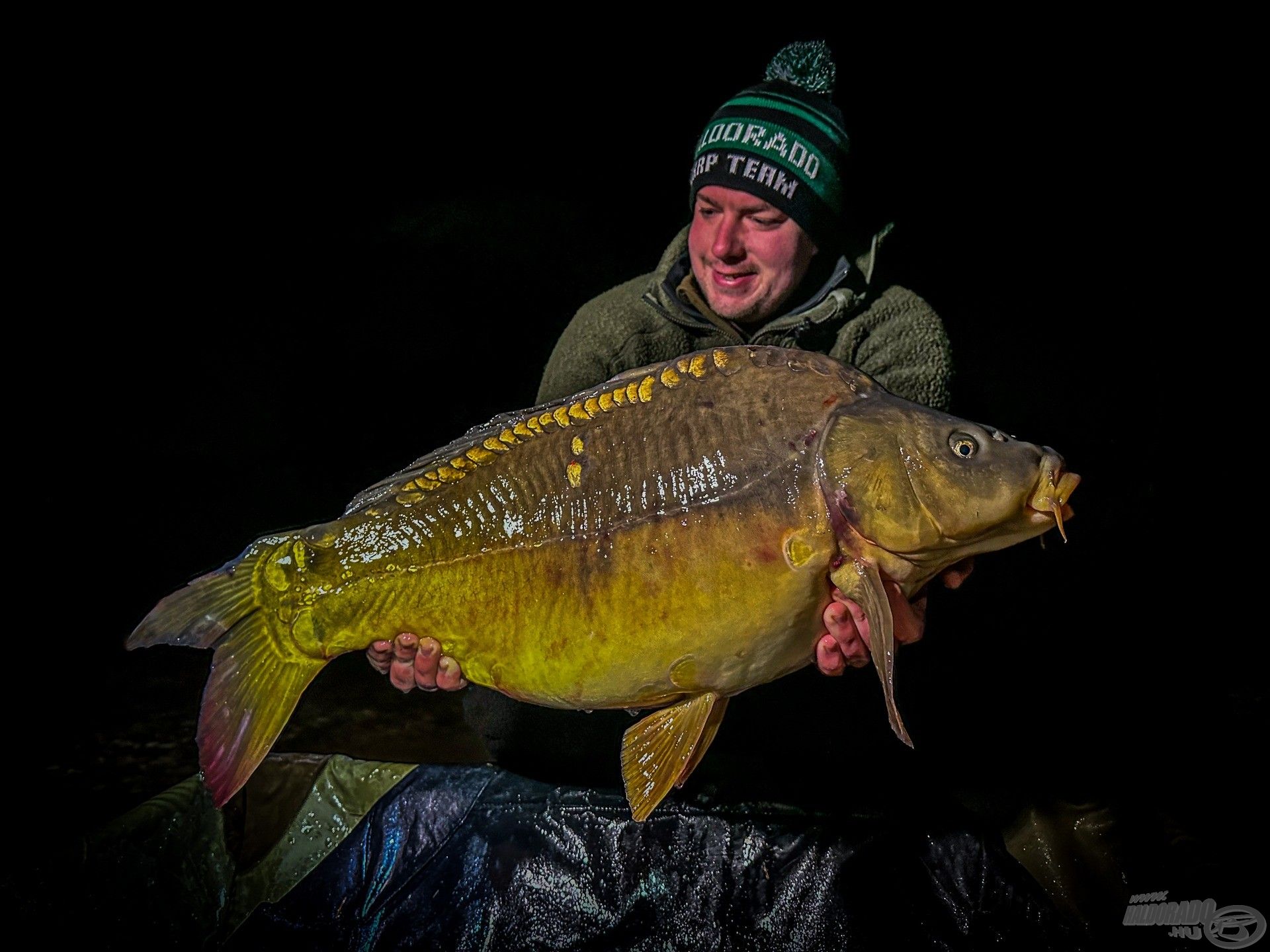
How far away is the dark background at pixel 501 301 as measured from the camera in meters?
3.39

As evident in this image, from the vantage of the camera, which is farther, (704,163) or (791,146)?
(704,163)

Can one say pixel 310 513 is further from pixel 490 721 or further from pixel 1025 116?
pixel 1025 116

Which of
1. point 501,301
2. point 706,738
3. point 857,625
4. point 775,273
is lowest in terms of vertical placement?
point 706,738

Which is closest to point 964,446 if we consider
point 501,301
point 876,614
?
point 876,614

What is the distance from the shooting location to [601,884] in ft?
6.44

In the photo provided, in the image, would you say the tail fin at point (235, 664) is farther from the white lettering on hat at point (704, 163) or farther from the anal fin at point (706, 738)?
the white lettering on hat at point (704, 163)

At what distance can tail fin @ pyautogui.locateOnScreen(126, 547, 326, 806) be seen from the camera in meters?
1.49

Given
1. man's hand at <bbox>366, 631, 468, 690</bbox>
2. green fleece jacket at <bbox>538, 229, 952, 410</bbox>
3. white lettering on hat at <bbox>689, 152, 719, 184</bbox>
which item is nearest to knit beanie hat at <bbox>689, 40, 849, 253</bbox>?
white lettering on hat at <bbox>689, 152, 719, 184</bbox>

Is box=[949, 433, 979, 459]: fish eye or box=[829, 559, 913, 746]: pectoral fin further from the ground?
box=[949, 433, 979, 459]: fish eye

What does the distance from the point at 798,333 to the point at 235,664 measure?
1640mm

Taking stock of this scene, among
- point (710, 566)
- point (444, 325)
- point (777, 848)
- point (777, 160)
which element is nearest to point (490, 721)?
point (777, 848)

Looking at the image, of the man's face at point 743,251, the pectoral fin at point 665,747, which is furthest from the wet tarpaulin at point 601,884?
the man's face at point 743,251

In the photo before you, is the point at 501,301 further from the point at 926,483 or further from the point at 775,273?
the point at 926,483

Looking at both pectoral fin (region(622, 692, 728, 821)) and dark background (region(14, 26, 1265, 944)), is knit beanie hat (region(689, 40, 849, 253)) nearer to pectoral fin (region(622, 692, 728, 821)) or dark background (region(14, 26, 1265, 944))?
dark background (region(14, 26, 1265, 944))
